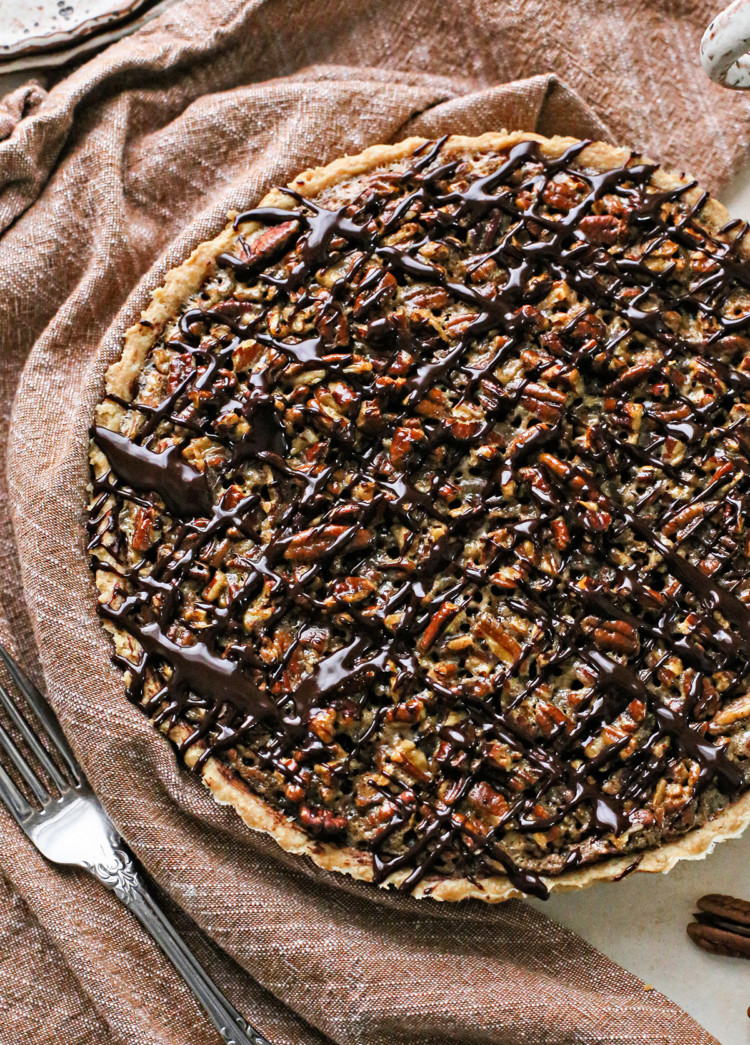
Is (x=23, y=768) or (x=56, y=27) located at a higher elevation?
(x=56, y=27)

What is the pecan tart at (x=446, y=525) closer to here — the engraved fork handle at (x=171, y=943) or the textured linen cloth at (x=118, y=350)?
the textured linen cloth at (x=118, y=350)

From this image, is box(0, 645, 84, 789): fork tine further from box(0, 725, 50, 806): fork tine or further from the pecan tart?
the pecan tart

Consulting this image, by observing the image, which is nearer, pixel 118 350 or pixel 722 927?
pixel 118 350

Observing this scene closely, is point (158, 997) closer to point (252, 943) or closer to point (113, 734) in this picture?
point (252, 943)

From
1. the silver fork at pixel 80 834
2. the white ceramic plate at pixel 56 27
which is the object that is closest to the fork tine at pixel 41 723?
the silver fork at pixel 80 834

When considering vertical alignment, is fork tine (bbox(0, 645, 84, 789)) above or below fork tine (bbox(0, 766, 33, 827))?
above

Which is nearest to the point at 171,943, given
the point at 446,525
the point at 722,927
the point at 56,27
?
the point at 446,525

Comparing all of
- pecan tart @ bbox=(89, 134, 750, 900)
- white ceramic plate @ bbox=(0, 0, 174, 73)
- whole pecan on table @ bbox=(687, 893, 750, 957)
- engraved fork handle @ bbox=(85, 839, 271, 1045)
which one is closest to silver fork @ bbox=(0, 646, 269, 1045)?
engraved fork handle @ bbox=(85, 839, 271, 1045)

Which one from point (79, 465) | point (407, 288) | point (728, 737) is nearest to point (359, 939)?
point (728, 737)

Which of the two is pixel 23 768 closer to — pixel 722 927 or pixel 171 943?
pixel 171 943
